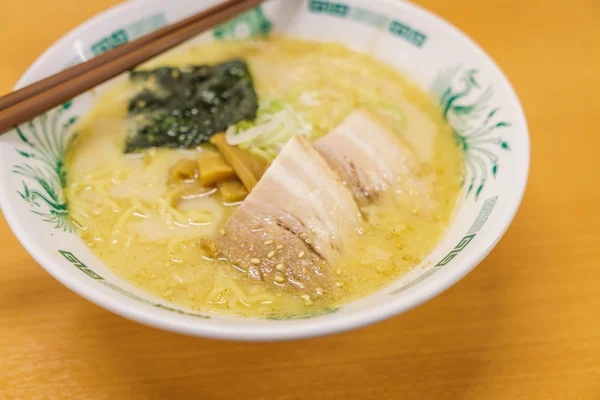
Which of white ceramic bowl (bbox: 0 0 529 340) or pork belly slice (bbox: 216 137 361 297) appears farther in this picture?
pork belly slice (bbox: 216 137 361 297)

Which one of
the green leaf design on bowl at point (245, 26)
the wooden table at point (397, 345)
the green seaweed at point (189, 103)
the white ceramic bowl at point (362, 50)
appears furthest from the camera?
the green leaf design on bowl at point (245, 26)

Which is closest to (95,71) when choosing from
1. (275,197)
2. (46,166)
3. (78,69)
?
(78,69)

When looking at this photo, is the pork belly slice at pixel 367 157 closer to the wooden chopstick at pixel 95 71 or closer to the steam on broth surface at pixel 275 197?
the steam on broth surface at pixel 275 197

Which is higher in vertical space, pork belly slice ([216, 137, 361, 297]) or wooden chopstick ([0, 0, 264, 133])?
wooden chopstick ([0, 0, 264, 133])

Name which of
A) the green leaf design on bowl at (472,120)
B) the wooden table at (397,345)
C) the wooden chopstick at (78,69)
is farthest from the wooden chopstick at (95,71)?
the green leaf design on bowl at (472,120)

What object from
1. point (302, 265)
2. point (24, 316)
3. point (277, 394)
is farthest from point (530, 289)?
point (24, 316)

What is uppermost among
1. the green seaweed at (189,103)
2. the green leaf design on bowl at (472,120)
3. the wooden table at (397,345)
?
the green leaf design on bowl at (472,120)

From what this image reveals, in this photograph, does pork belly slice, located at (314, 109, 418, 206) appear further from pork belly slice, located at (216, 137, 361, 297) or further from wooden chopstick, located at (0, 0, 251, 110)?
wooden chopstick, located at (0, 0, 251, 110)

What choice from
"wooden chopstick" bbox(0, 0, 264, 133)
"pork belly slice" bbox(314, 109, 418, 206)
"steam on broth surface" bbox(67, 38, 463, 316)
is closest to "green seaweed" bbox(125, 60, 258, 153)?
"steam on broth surface" bbox(67, 38, 463, 316)
